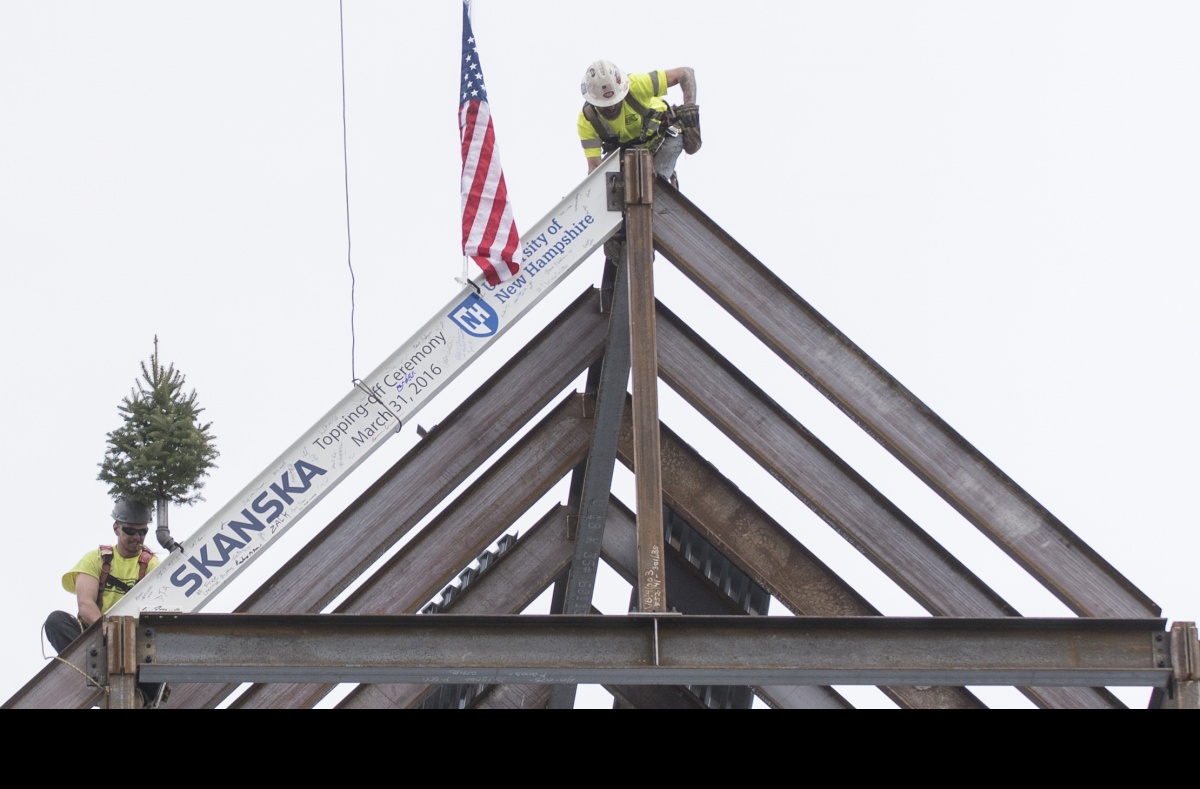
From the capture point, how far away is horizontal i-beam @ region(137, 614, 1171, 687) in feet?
32.3

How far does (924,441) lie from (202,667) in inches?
165

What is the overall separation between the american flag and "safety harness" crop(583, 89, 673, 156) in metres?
0.83

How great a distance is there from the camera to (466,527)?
1225 cm

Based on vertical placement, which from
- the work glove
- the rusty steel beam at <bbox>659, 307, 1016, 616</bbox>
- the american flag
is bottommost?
the rusty steel beam at <bbox>659, 307, 1016, 616</bbox>

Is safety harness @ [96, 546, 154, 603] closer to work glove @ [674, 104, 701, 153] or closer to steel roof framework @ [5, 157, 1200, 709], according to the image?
steel roof framework @ [5, 157, 1200, 709]

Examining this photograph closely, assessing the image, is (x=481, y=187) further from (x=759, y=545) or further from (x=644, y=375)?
(x=759, y=545)

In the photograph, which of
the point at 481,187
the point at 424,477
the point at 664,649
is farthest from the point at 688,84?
the point at 664,649

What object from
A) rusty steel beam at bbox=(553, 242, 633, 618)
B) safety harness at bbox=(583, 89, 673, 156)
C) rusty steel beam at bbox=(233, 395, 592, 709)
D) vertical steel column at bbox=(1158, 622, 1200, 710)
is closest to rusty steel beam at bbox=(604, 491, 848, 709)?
rusty steel beam at bbox=(553, 242, 633, 618)

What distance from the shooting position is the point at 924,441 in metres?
10.9

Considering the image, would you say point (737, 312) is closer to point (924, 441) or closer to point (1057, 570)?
point (924, 441)

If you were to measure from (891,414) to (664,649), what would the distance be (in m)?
2.12
